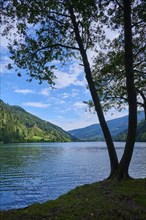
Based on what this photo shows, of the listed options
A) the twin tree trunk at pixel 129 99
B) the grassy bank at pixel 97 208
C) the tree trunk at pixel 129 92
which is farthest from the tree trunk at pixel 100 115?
the grassy bank at pixel 97 208

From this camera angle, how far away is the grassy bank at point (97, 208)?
7.93m

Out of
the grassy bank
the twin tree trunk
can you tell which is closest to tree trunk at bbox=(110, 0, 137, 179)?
the twin tree trunk

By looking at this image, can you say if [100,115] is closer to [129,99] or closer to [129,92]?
[129,99]

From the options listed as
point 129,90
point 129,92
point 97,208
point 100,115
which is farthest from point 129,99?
point 97,208

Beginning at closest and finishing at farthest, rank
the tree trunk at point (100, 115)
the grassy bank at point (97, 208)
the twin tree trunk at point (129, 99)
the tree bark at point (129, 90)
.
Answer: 1. the grassy bank at point (97, 208)
2. the tree bark at point (129, 90)
3. the twin tree trunk at point (129, 99)
4. the tree trunk at point (100, 115)

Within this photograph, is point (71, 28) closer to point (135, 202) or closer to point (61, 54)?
point (61, 54)

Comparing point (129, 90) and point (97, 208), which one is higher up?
point (129, 90)

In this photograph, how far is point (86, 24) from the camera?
14047 mm

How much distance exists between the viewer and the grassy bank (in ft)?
26.0

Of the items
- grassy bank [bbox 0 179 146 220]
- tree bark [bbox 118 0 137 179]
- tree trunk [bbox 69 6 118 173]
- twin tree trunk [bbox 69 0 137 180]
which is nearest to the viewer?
grassy bank [bbox 0 179 146 220]

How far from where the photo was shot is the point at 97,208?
8.60 meters

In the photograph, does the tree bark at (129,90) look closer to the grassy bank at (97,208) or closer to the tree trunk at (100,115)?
the tree trunk at (100,115)

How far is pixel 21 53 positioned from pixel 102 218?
9419 millimetres

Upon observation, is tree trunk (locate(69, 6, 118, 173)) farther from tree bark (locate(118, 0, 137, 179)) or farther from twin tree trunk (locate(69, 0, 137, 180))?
tree bark (locate(118, 0, 137, 179))
